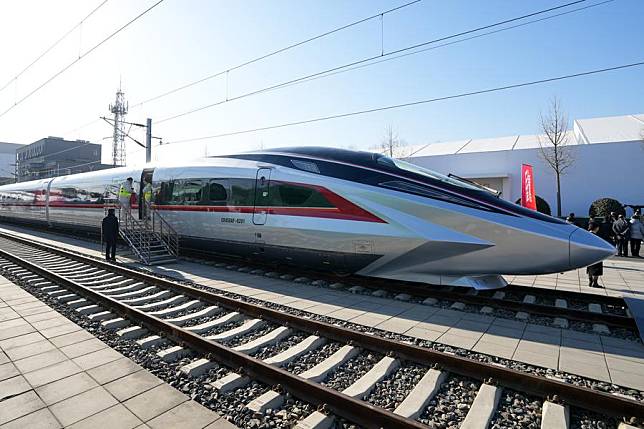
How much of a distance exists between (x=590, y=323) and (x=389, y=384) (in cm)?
384

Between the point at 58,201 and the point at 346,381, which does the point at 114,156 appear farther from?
the point at 346,381

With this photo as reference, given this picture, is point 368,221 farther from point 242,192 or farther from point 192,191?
point 192,191

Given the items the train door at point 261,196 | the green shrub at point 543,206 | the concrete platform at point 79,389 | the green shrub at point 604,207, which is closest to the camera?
the concrete platform at point 79,389

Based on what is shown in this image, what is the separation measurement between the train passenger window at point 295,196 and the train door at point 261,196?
230 mm

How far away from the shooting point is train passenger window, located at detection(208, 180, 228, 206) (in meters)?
9.97

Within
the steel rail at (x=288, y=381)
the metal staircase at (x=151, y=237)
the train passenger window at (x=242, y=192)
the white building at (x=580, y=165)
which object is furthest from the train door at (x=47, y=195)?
the white building at (x=580, y=165)

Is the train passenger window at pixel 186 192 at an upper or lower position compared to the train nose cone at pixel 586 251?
upper

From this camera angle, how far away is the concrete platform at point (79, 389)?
310 centimetres

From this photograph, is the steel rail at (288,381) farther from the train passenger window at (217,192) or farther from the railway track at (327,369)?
the train passenger window at (217,192)

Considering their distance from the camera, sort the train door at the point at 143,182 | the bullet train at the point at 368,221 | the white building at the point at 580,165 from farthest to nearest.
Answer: the white building at the point at 580,165 < the train door at the point at 143,182 < the bullet train at the point at 368,221

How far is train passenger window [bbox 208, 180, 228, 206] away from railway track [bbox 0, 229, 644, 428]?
151 inches

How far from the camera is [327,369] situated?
3988mm

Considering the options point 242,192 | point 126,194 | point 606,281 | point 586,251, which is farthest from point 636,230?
point 126,194

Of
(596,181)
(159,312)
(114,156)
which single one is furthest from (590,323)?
(114,156)
